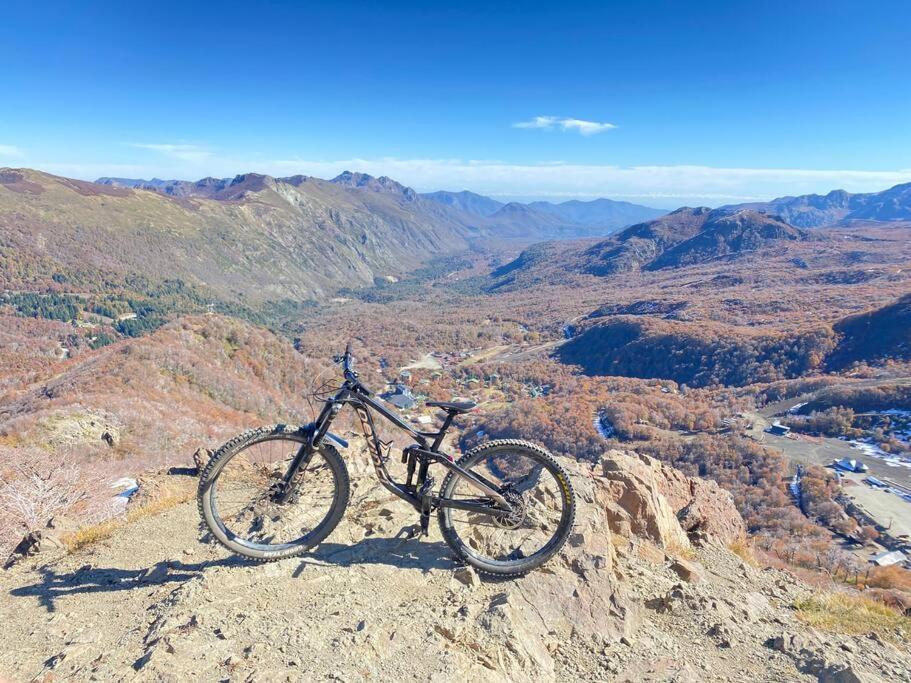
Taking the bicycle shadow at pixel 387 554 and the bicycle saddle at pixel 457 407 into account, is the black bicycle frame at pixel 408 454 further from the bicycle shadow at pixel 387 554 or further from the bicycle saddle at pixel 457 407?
the bicycle shadow at pixel 387 554

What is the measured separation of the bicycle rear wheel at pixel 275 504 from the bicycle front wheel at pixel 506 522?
62.6 inches

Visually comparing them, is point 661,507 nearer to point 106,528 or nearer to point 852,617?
point 852,617

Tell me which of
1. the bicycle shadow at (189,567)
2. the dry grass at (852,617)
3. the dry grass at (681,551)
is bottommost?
the dry grass at (681,551)

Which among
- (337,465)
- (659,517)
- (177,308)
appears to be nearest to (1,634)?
(337,465)

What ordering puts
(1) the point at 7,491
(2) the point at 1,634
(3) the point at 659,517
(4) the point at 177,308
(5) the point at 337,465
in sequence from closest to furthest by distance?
(2) the point at 1,634, (5) the point at 337,465, (3) the point at 659,517, (1) the point at 7,491, (4) the point at 177,308

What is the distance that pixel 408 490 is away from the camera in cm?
645

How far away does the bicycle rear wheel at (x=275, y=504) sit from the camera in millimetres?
6117

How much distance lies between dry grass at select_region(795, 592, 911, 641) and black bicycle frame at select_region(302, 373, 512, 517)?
468cm

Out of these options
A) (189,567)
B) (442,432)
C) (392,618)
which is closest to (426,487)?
(442,432)

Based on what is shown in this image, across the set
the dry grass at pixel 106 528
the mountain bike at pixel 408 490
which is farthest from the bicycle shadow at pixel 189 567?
the dry grass at pixel 106 528

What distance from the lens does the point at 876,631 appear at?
6.51 metres

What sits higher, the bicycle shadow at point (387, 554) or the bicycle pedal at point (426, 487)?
the bicycle pedal at point (426, 487)

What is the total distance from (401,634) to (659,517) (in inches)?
241

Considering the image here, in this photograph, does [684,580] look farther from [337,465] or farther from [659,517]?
[337,465]
